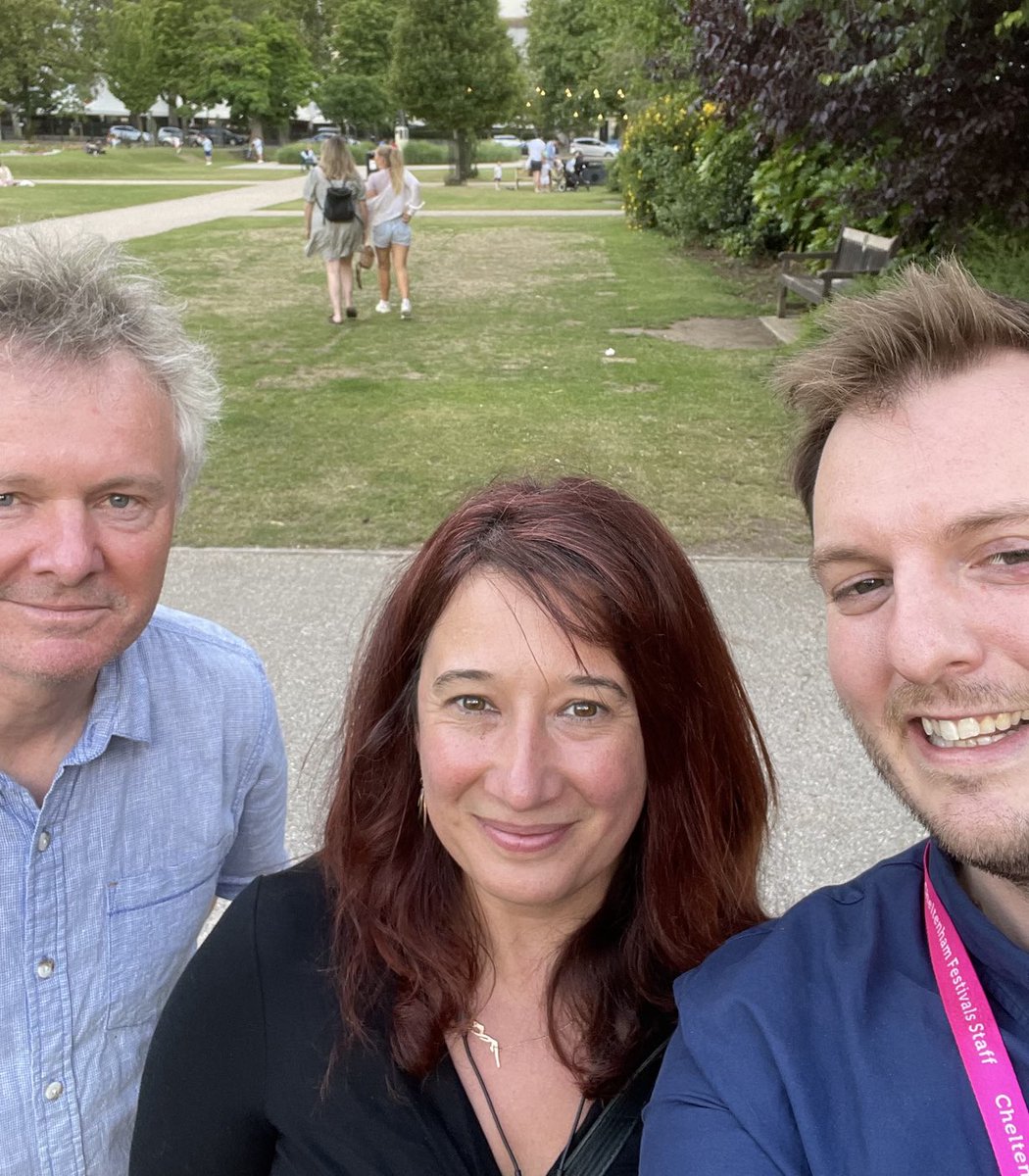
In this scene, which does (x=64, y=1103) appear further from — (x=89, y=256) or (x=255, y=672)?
(x=89, y=256)

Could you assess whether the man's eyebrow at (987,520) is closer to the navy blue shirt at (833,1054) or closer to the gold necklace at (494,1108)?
the navy blue shirt at (833,1054)

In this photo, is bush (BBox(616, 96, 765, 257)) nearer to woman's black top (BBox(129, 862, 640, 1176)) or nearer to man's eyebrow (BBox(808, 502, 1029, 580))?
man's eyebrow (BBox(808, 502, 1029, 580))

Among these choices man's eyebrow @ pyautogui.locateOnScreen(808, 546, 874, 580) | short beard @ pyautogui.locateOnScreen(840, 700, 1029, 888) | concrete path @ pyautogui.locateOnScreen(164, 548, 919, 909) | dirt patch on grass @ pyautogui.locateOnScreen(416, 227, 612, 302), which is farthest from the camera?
dirt patch on grass @ pyautogui.locateOnScreen(416, 227, 612, 302)

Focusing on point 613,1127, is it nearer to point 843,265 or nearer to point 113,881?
point 113,881

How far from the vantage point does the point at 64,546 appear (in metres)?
1.67

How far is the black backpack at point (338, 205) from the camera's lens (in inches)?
Answer: 451

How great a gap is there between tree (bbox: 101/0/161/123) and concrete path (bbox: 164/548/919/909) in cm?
6559

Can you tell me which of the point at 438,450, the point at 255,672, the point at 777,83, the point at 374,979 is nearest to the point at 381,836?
the point at 374,979

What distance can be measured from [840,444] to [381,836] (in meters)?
0.99

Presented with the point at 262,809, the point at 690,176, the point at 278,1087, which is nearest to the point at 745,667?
the point at 262,809

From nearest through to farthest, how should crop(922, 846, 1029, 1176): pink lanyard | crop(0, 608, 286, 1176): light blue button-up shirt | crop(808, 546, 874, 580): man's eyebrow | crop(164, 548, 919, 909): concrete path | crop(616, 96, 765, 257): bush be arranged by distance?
crop(922, 846, 1029, 1176): pink lanyard → crop(808, 546, 874, 580): man's eyebrow → crop(0, 608, 286, 1176): light blue button-up shirt → crop(164, 548, 919, 909): concrete path → crop(616, 96, 765, 257): bush

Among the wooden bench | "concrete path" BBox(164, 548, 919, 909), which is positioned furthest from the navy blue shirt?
the wooden bench

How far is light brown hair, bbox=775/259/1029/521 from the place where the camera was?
1.64 meters

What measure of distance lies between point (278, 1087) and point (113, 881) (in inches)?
20.0
